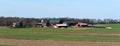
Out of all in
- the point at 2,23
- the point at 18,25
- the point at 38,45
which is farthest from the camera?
the point at 2,23

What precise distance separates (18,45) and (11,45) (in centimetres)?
70

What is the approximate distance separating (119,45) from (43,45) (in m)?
7.56

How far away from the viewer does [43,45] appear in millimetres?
37719

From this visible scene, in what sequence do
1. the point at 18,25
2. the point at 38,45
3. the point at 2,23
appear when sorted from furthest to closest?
the point at 2,23
the point at 18,25
the point at 38,45

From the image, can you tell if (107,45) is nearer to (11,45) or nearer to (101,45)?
(101,45)

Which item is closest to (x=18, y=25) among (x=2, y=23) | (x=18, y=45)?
(x=2, y=23)

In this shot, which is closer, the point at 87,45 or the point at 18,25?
the point at 87,45

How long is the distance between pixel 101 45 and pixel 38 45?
20.5 ft

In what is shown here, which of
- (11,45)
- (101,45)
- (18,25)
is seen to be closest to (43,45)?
(11,45)

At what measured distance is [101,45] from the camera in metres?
38.2

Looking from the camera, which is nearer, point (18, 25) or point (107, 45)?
point (107, 45)

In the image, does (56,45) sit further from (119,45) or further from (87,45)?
(119,45)

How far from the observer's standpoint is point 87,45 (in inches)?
1522

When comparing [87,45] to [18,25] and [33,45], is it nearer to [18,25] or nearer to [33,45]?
[33,45]
